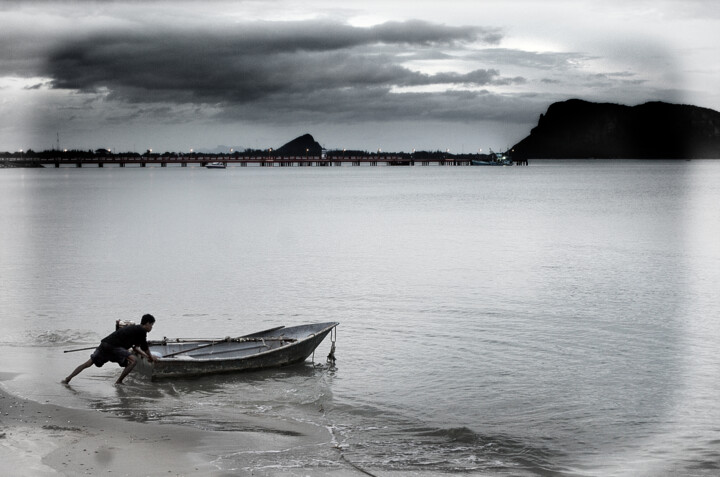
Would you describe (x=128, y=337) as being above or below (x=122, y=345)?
above

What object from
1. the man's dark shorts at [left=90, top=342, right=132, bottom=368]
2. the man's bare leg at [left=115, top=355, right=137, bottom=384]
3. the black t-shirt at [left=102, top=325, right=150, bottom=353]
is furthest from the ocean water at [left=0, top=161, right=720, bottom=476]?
the black t-shirt at [left=102, top=325, right=150, bottom=353]

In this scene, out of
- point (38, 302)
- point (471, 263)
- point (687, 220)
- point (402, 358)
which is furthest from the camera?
point (687, 220)

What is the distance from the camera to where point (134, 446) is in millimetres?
12211

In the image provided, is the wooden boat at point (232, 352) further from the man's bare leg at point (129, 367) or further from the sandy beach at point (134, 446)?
the sandy beach at point (134, 446)

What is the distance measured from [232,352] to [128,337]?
2.74m

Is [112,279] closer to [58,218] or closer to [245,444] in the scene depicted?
[245,444]

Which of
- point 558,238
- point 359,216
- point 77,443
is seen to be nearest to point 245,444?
point 77,443

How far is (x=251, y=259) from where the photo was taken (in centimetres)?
3997

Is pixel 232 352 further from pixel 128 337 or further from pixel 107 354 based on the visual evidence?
pixel 107 354

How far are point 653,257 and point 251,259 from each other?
21.7 metres

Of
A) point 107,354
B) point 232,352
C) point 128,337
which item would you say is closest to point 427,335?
point 232,352

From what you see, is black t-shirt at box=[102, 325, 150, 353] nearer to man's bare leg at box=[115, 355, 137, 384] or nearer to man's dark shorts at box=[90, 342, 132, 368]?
man's dark shorts at box=[90, 342, 132, 368]

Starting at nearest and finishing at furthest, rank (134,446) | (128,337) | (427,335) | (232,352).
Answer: (134,446), (128,337), (232,352), (427,335)

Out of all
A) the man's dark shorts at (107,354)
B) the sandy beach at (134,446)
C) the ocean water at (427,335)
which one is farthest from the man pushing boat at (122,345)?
the sandy beach at (134,446)
